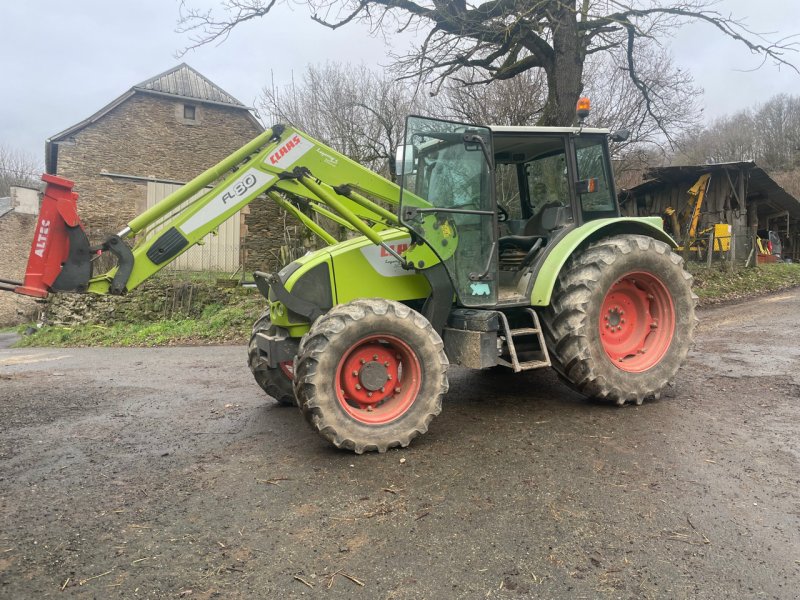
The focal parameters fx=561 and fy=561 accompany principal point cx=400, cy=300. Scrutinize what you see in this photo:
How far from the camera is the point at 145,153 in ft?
70.5

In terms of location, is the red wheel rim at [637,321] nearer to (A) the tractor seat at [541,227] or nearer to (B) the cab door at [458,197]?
(A) the tractor seat at [541,227]

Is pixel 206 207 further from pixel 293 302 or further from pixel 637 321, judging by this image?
pixel 637 321

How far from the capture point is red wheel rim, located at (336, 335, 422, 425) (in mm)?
4105

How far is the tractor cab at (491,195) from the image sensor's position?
14.9ft

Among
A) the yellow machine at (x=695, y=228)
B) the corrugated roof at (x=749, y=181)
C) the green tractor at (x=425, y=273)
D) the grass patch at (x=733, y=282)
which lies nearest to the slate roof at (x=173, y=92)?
the corrugated roof at (x=749, y=181)

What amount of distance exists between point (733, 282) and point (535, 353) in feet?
42.8

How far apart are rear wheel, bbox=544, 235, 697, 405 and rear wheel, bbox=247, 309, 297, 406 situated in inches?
96.4

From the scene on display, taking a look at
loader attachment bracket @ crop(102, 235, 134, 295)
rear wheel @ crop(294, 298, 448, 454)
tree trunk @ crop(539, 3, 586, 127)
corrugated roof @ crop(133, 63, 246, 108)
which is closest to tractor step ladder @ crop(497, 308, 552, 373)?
rear wheel @ crop(294, 298, 448, 454)

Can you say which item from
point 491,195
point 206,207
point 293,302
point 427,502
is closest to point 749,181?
point 491,195

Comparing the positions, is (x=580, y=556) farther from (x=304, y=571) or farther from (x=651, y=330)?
(x=651, y=330)

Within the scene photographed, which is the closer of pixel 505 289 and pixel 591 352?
pixel 591 352

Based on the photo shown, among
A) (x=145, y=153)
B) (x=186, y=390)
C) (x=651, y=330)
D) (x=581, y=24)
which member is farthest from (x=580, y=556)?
(x=145, y=153)

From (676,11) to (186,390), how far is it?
39.4 feet

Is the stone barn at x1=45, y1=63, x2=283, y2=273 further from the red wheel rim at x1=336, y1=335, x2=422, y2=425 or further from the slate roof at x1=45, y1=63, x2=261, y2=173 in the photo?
the red wheel rim at x1=336, y1=335, x2=422, y2=425
